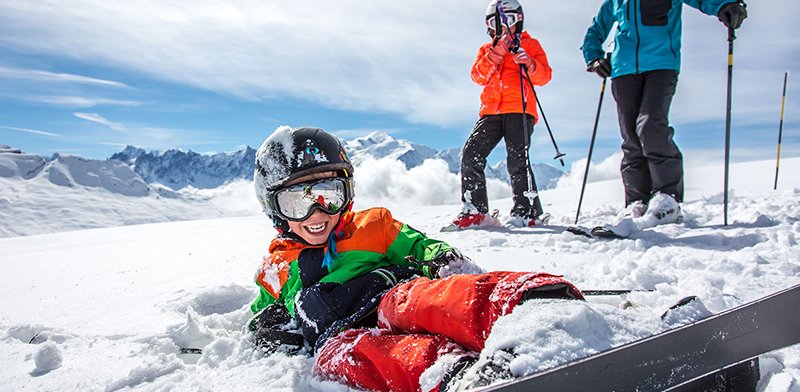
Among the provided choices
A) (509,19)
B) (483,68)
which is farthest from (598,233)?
(509,19)

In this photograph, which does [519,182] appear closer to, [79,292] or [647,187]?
[647,187]

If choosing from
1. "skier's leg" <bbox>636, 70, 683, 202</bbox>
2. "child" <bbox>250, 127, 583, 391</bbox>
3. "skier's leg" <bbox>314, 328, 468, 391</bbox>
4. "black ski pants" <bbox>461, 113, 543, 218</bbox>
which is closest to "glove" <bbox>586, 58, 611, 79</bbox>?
"skier's leg" <bbox>636, 70, 683, 202</bbox>

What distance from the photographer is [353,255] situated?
228 cm

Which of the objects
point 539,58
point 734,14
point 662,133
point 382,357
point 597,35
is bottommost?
point 382,357

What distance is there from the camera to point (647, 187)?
14.9 ft

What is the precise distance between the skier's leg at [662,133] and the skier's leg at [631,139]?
0.24 m

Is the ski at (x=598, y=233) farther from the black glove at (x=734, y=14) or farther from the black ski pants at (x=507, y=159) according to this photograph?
the black glove at (x=734, y=14)

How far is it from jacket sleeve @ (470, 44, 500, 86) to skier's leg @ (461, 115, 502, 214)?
43cm

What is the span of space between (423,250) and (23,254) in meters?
6.20

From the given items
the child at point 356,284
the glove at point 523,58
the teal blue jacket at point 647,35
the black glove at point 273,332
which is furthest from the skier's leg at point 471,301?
the glove at point 523,58

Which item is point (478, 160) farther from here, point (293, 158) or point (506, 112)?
point (293, 158)

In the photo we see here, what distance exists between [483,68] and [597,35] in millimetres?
1200

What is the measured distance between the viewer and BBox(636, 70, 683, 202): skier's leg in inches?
159

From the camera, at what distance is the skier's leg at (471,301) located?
1343mm
